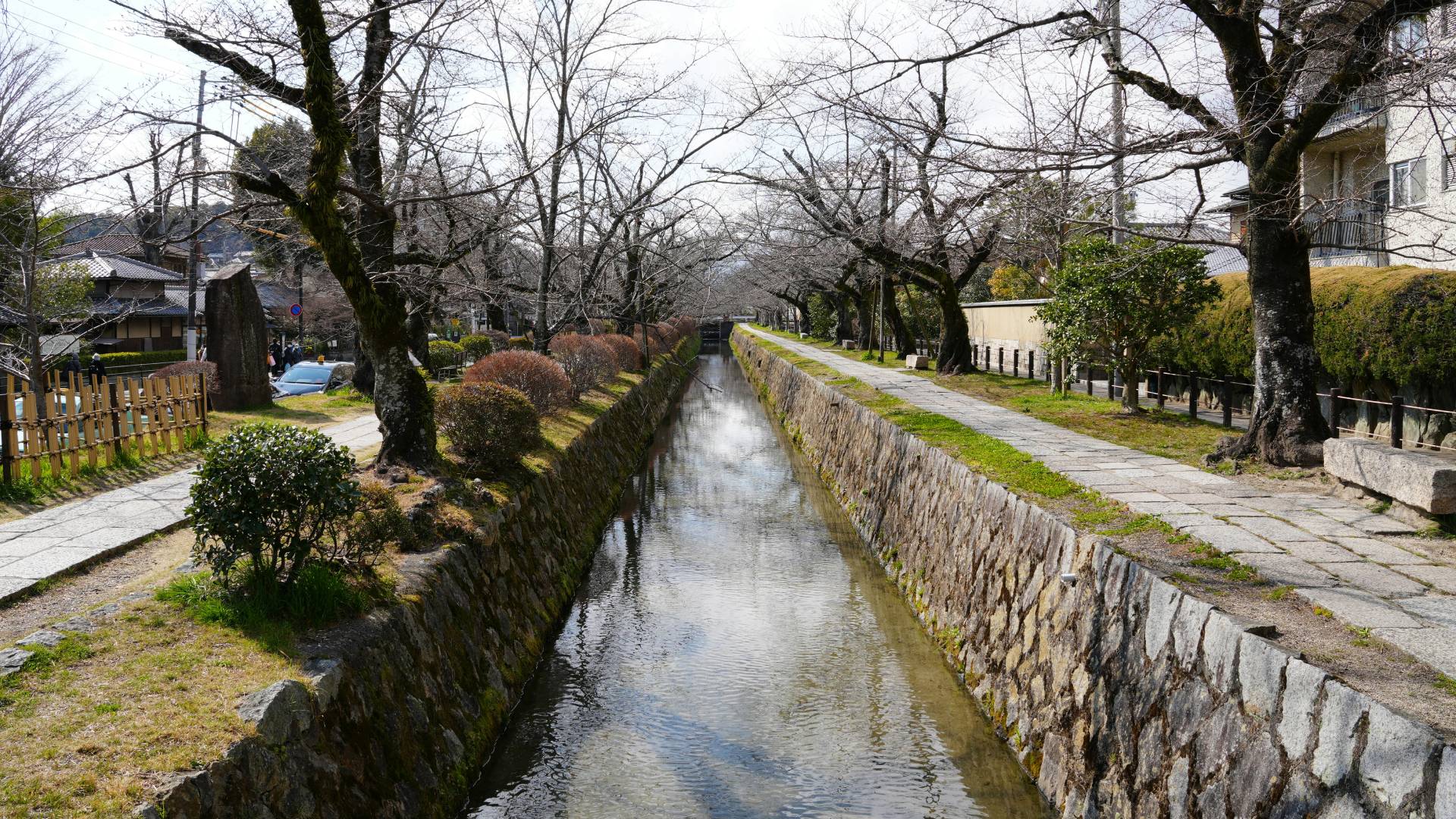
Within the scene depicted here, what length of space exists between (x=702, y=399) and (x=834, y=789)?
3097 centimetres

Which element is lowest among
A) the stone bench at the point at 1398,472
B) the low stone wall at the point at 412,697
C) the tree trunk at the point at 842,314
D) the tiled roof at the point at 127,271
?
the low stone wall at the point at 412,697

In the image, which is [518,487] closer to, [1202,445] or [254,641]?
[254,641]

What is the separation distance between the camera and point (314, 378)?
25156 mm

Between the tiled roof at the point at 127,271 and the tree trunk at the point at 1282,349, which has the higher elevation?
the tiled roof at the point at 127,271

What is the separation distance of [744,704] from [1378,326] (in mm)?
9937

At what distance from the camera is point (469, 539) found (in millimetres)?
8602

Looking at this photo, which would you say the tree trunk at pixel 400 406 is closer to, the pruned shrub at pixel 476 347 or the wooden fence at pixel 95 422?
the wooden fence at pixel 95 422

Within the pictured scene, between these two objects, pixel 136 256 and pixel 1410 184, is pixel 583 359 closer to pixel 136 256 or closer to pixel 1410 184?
pixel 136 256

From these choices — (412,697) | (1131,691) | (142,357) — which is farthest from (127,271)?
(1131,691)

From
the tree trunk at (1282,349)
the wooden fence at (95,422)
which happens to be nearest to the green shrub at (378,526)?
the wooden fence at (95,422)

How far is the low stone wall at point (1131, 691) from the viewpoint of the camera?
399cm

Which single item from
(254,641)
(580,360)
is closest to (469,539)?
(254,641)

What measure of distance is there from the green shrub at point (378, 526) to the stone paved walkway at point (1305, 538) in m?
6.10

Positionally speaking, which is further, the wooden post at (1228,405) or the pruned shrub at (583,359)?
the pruned shrub at (583,359)
